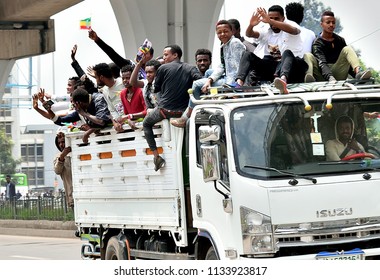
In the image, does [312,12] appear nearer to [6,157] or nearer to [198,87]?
[6,157]

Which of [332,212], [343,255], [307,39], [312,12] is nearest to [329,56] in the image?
[307,39]

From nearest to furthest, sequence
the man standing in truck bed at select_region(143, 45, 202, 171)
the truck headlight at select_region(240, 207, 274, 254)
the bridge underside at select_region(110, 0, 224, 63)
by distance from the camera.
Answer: the truck headlight at select_region(240, 207, 274, 254), the man standing in truck bed at select_region(143, 45, 202, 171), the bridge underside at select_region(110, 0, 224, 63)

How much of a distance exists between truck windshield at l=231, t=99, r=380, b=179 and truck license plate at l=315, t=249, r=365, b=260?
752mm

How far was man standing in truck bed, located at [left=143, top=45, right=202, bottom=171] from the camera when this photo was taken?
12750mm

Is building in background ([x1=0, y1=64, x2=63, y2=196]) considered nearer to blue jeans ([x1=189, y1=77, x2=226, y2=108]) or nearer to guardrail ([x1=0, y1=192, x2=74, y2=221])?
guardrail ([x1=0, y1=192, x2=74, y2=221])

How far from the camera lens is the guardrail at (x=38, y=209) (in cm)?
3006

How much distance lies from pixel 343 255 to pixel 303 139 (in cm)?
121

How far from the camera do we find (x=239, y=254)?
10367 mm

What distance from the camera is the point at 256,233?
1021 centimetres

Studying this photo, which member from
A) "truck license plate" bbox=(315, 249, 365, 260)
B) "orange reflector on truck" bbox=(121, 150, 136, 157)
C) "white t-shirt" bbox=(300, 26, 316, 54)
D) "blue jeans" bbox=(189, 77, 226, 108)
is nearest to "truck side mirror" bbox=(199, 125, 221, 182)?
"truck license plate" bbox=(315, 249, 365, 260)

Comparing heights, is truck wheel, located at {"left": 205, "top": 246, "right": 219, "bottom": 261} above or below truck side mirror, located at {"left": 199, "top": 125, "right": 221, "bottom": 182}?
below
